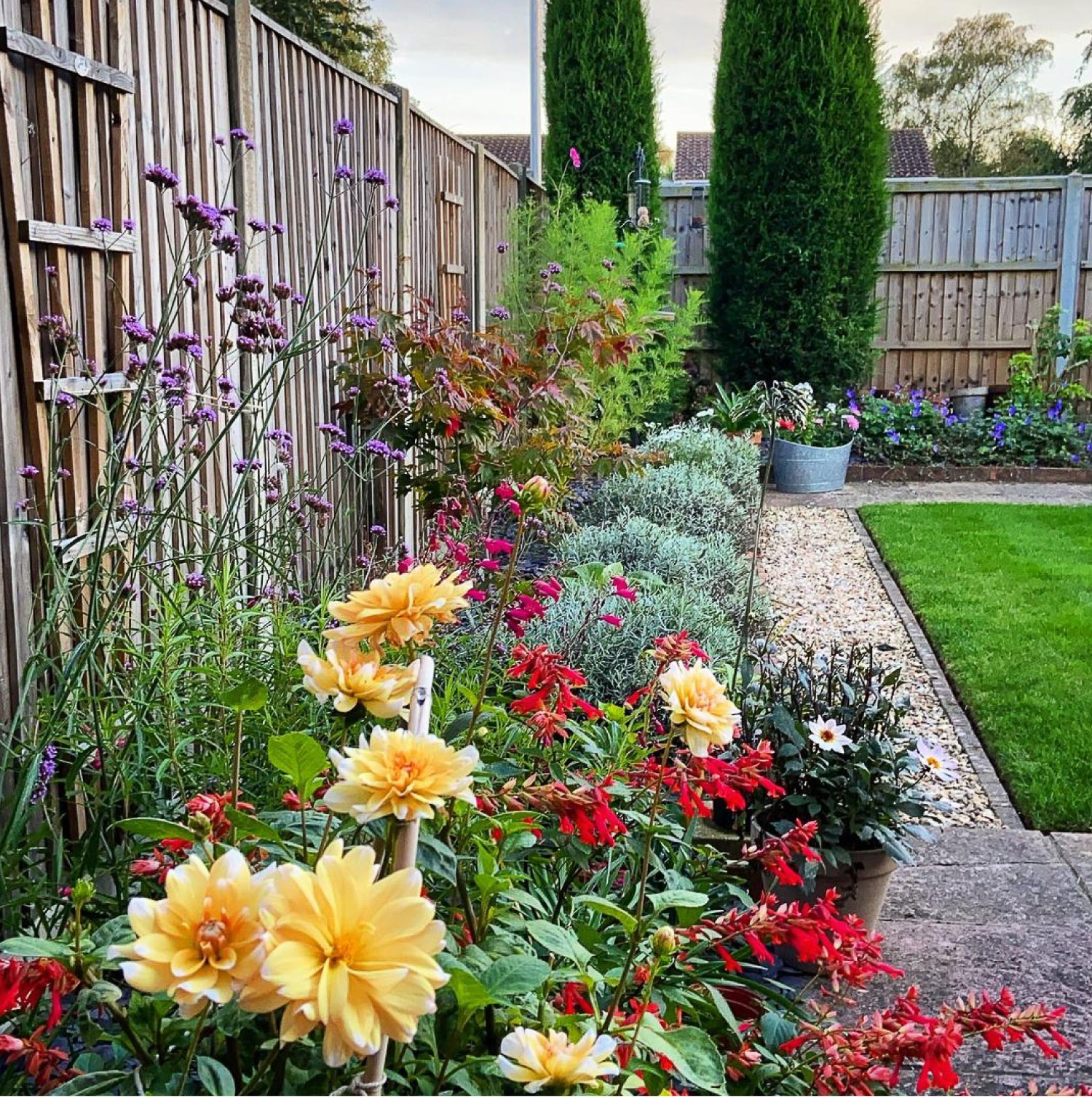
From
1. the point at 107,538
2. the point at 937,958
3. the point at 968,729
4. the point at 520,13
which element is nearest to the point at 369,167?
the point at 107,538

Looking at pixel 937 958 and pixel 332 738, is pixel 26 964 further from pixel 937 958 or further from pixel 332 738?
pixel 937 958

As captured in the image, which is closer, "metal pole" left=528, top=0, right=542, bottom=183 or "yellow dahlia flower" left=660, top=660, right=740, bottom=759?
"yellow dahlia flower" left=660, top=660, right=740, bottom=759

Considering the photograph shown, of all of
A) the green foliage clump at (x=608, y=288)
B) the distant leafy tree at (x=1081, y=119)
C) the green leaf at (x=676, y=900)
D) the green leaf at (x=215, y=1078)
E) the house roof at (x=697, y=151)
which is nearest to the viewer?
the green leaf at (x=215, y=1078)

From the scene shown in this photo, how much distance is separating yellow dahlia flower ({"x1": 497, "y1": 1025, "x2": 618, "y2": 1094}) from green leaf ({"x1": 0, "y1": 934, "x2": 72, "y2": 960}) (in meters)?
0.36

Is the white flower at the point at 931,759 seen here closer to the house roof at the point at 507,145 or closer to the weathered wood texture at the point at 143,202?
the weathered wood texture at the point at 143,202

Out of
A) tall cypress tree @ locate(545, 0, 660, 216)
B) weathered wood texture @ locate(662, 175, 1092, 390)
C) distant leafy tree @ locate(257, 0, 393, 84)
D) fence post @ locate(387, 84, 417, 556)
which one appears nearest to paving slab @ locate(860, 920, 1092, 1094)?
fence post @ locate(387, 84, 417, 556)

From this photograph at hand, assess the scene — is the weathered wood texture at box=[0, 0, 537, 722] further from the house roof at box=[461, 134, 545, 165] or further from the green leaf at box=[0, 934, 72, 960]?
the house roof at box=[461, 134, 545, 165]

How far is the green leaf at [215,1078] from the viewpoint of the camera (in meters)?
0.84

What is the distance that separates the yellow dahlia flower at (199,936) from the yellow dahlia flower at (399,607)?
0.25m

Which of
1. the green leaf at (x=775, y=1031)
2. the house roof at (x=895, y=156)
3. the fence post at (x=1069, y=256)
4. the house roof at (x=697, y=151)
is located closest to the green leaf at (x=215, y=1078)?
the green leaf at (x=775, y=1031)

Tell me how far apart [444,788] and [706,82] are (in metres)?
11.2

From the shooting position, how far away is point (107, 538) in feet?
7.64

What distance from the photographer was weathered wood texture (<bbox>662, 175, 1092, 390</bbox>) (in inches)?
384

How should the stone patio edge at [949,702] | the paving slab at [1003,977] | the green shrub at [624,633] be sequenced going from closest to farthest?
the paving slab at [1003,977], the stone patio edge at [949,702], the green shrub at [624,633]
